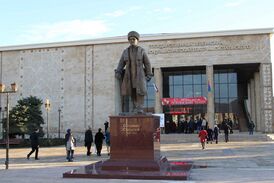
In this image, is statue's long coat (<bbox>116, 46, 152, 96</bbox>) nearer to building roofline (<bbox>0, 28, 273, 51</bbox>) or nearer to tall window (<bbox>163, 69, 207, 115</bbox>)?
building roofline (<bbox>0, 28, 273, 51</bbox>)

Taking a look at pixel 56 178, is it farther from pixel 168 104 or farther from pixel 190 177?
pixel 168 104

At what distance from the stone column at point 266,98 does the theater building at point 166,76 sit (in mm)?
107

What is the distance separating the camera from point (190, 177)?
487 inches

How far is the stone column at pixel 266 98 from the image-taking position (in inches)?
1845

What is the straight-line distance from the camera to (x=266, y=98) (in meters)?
47.0

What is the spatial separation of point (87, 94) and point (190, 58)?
13.5 m

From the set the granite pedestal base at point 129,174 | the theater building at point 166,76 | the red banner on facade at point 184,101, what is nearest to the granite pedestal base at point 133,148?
the granite pedestal base at point 129,174

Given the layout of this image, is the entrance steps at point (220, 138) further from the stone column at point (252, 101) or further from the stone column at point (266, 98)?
the stone column at point (252, 101)

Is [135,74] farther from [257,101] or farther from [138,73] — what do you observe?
[257,101]

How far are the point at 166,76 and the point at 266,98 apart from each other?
44.1 ft

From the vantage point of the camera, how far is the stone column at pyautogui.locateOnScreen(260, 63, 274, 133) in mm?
46875

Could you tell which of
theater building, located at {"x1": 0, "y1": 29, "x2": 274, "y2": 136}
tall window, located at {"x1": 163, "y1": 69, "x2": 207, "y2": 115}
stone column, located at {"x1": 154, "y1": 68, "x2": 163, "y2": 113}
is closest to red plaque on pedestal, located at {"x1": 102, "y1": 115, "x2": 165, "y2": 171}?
theater building, located at {"x1": 0, "y1": 29, "x2": 274, "y2": 136}

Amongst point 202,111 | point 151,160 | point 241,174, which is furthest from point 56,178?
point 202,111

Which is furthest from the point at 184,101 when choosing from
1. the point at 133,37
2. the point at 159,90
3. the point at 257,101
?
the point at 133,37
